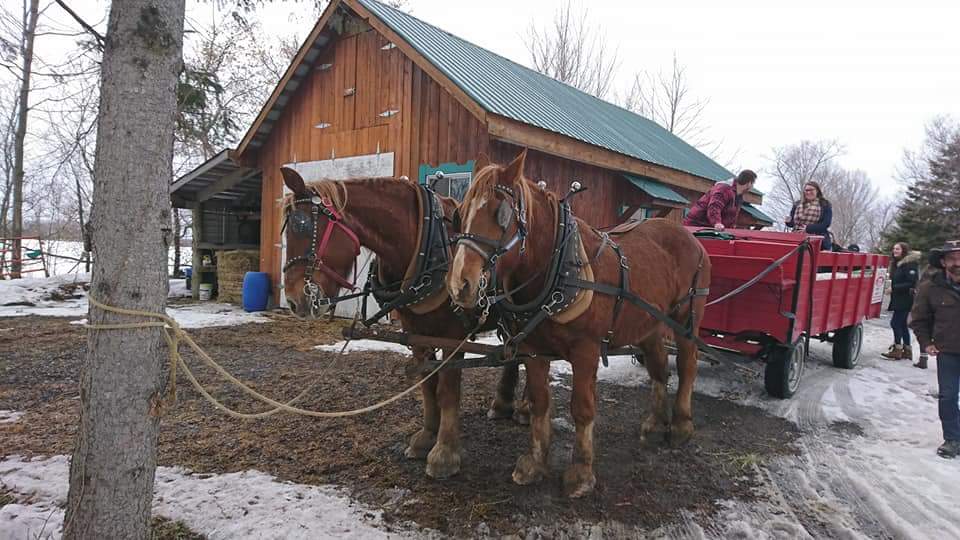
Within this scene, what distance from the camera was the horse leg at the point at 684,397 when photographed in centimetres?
384

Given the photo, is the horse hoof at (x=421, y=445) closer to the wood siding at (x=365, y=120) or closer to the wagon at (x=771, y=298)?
the wagon at (x=771, y=298)

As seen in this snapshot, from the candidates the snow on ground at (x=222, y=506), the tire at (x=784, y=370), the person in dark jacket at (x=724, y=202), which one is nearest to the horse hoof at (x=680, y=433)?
the tire at (x=784, y=370)

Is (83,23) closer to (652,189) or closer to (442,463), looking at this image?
(442,463)

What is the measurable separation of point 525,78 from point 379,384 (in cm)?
843

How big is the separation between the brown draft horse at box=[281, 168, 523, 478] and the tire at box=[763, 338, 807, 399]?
345cm

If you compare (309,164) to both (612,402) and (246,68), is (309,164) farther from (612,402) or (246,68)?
(246,68)

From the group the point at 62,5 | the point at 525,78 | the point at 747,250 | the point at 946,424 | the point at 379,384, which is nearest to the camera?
the point at 62,5

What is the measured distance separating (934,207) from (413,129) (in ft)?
93.3

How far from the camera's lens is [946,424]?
13.0 feet

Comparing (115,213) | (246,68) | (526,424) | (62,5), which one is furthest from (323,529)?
(246,68)

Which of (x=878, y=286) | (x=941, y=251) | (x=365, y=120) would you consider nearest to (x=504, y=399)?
(x=941, y=251)

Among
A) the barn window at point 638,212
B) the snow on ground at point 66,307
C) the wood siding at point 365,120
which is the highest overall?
the wood siding at point 365,120

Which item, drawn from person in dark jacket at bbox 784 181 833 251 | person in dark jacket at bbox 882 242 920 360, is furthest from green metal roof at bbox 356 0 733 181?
person in dark jacket at bbox 882 242 920 360

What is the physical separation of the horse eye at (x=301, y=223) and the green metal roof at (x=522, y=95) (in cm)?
419
